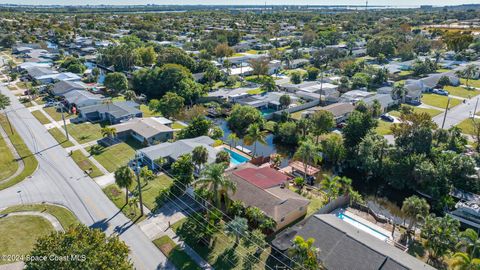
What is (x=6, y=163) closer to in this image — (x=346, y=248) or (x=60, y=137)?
(x=60, y=137)

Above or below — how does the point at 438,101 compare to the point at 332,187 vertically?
below

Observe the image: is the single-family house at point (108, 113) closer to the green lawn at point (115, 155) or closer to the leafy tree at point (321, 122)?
the green lawn at point (115, 155)

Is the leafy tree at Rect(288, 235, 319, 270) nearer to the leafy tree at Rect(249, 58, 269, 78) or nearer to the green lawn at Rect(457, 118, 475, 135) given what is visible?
the green lawn at Rect(457, 118, 475, 135)

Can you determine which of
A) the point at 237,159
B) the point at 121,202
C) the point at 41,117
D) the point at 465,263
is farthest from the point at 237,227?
the point at 41,117

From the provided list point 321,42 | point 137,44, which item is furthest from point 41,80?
point 321,42

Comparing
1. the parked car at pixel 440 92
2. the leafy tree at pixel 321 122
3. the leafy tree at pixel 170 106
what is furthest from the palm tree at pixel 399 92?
the leafy tree at pixel 170 106

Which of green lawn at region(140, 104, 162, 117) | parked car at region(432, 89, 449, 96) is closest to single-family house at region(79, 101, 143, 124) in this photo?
green lawn at region(140, 104, 162, 117)

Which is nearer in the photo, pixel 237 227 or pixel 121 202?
pixel 237 227
